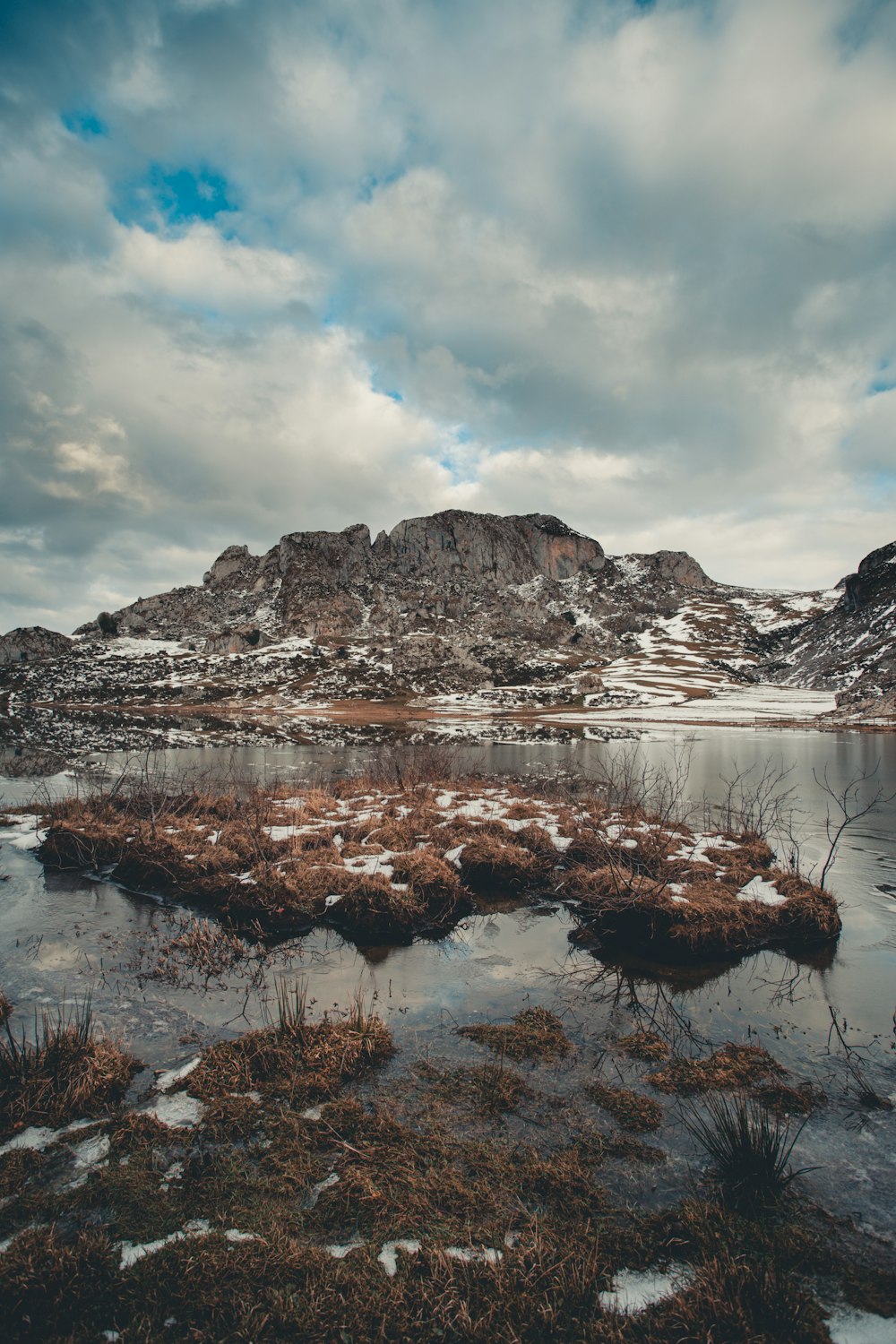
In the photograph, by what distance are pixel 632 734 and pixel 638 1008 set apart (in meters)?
60.0

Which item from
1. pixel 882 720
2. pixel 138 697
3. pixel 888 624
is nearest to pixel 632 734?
pixel 882 720

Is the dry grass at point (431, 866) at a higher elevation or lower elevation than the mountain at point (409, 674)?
lower

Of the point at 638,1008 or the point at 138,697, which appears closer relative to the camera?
the point at 638,1008

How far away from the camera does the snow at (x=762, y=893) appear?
13.2m

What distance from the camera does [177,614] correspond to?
646 ft

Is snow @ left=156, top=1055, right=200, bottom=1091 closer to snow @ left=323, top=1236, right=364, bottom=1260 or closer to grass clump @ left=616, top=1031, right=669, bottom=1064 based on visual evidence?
snow @ left=323, top=1236, right=364, bottom=1260

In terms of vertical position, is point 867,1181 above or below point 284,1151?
below

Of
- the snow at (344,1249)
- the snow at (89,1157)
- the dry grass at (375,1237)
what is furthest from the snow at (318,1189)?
the snow at (89,1157)

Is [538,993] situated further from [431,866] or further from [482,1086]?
[431,866]

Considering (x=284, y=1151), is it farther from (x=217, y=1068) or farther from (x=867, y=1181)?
(x=867, y=1181)

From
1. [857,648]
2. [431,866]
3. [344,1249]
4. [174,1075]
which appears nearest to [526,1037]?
[344,1249]

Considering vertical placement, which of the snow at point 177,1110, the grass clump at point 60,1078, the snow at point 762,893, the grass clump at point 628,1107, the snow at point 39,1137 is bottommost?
the snow at point 762,893

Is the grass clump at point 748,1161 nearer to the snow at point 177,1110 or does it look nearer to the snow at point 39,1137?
the snow at point 177,1110

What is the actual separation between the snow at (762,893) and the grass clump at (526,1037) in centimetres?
671
